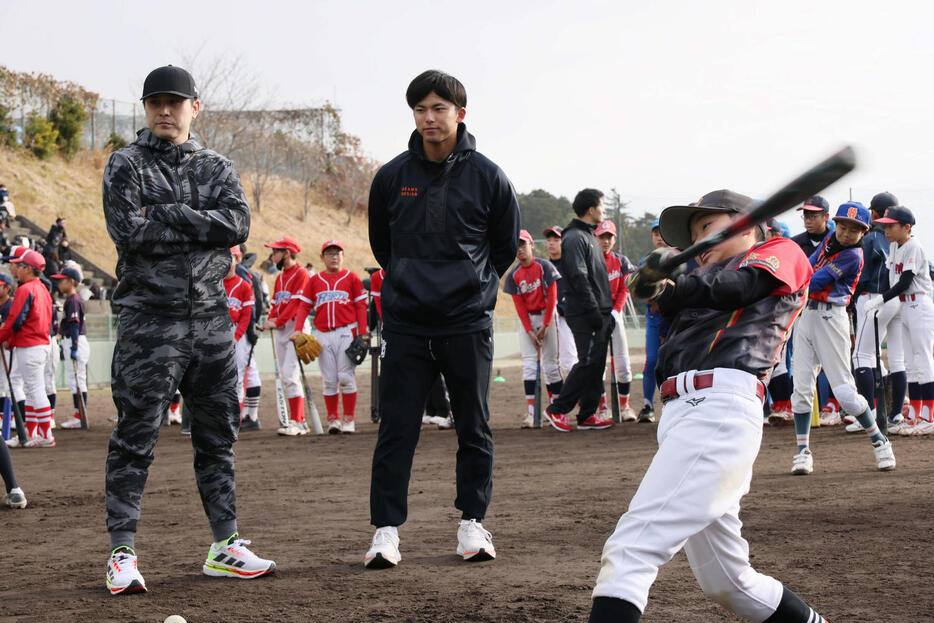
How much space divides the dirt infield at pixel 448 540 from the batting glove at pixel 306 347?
144cm

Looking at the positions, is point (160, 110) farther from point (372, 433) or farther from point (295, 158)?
point (295, 158)

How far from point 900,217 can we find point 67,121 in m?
40.0

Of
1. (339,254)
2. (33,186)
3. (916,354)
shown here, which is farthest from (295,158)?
(916,354)

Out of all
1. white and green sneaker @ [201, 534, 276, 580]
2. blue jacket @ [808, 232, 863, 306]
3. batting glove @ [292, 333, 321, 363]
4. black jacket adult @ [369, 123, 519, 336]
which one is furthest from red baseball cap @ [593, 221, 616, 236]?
white and green sneaker @ [201, 534, 276, 580]

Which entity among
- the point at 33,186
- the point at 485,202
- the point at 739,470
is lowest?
the point at 739,470

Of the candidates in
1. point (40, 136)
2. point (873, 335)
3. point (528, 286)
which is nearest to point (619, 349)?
point (528, 286)

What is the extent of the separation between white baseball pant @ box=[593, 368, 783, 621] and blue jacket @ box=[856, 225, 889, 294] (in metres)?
8.11

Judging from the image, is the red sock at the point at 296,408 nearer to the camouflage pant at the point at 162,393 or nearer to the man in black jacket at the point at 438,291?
the man in black jacket at the point at 438,291

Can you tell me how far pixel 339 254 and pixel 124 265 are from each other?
7.79 m

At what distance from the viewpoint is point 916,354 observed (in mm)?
10703

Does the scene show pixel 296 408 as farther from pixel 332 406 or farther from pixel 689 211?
pixel 689 211

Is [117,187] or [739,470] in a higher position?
[117,187]

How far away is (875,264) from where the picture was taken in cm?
1076

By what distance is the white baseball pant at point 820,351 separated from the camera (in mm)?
7941
